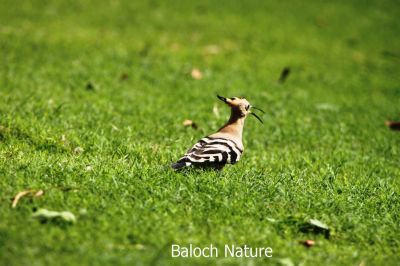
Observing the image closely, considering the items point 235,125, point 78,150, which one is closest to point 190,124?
point 235,125

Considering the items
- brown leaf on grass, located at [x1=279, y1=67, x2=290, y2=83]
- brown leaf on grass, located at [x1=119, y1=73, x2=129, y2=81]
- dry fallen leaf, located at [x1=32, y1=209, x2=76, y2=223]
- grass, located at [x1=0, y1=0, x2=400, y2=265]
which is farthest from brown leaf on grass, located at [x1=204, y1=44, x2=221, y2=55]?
dry fallen leaf, located at [x1=32, y1=209, x2=76, y2=223]

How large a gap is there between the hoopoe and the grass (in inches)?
5.0

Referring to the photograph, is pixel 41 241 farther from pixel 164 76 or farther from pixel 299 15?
pixel 299 15

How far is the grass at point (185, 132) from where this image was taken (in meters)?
3.74

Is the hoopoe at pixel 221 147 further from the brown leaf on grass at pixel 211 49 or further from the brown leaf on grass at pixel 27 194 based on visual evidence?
the brown leaf on grass at pixel 211 49

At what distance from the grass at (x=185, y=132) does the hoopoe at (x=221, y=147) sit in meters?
0.13

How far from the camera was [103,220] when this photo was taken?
3699 mm

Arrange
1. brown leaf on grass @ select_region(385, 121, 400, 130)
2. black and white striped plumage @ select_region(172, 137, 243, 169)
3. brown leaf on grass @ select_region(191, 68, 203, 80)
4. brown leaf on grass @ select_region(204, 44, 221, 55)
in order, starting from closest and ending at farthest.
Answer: black and white striped plumage @ select_region(172, 137, 243, 169) < brown leaf on grass @ select_region(385, 121, 400, 130) < brown leaf on grass @ select_region(191, 68, 203, 80) < brown leaf on grass @ select_region(204, 44, 221, 55)

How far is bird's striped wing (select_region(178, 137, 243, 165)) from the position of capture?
4.46 m

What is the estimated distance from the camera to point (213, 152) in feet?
14.8

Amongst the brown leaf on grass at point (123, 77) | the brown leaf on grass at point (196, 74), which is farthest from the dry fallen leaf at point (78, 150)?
the brown leaf on grass at point (196, 74)

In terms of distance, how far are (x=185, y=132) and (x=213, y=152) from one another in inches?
70.0

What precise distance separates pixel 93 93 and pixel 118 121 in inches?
48.9

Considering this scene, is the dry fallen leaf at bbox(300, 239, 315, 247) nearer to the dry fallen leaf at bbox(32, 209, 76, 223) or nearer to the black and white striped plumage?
the black and white striped plumage
